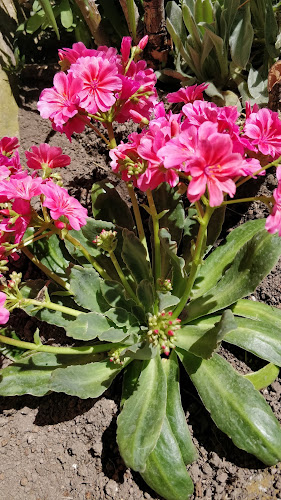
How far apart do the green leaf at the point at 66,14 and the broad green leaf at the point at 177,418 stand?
2104 mm

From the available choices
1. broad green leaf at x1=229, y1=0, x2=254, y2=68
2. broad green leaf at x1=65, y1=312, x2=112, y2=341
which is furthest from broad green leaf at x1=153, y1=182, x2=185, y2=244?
broad green leaf at x1=229, y1=0, x2=254, y2=68

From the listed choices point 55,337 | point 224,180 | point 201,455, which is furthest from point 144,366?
point 224,180

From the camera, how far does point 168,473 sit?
4.61ft

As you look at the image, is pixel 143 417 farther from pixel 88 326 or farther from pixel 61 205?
pixel 61 205

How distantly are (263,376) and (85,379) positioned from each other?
0.69 meters

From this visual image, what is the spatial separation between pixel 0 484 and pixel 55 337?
24.2 inches

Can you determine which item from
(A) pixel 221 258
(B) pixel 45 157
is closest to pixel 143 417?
(A) pixel 221 258

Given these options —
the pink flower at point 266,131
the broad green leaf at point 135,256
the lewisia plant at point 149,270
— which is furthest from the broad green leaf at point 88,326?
the pink flower at point 266,131

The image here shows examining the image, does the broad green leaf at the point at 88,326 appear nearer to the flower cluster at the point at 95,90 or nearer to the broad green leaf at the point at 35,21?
the flower cluster at the point at 95,90

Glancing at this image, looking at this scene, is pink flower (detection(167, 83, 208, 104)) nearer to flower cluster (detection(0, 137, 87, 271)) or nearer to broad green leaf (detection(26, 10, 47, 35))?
flower cluster (detection(0, 137, 87, 271))

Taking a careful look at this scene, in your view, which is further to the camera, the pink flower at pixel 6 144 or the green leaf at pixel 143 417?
the pink flower at pixel 6 144

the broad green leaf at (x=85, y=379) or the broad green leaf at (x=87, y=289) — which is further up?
the broad green leaf at (x=87, y=289)

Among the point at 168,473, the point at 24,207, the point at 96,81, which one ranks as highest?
the point at 96,81

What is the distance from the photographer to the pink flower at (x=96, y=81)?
1.34m
